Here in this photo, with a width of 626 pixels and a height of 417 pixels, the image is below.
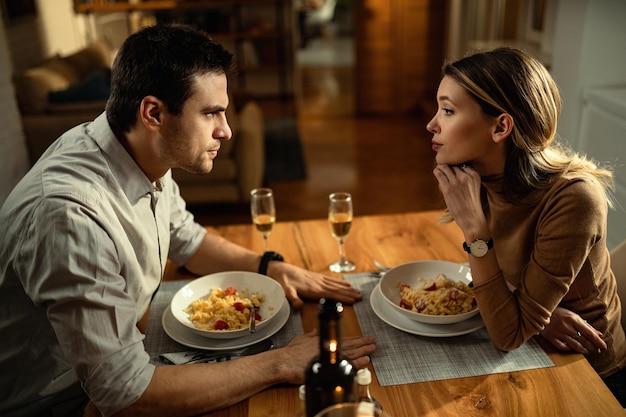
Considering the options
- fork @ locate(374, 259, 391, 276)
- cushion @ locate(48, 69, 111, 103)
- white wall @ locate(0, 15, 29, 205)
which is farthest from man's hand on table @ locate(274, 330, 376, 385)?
cushion @ locate(48, 69, 111, 103)

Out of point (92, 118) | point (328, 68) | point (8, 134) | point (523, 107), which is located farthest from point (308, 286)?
point (328, 68)

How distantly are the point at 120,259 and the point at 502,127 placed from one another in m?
0.86

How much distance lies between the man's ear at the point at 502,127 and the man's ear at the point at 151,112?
735 mm

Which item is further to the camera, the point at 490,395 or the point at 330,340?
the point at 490,395

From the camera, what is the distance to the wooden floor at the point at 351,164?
4.29m

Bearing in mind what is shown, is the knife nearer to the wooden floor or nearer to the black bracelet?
the black bracelet

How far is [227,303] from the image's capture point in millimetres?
1370

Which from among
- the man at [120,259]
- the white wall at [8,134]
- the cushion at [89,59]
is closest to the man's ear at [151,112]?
the man at [120,259]

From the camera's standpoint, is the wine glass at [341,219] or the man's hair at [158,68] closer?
the man's hair at [158,68]

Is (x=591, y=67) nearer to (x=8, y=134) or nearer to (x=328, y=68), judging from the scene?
(x=8, y=134)

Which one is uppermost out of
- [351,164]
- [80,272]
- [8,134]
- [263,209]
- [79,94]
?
[80,272]

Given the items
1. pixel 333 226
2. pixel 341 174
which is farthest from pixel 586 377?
pixel 341 174

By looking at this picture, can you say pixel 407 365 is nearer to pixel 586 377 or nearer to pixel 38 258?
pixel 586 377

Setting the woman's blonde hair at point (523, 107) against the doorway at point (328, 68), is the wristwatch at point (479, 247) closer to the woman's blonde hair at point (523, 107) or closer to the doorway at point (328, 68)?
the woman's blonde hair at point (523, 107)
